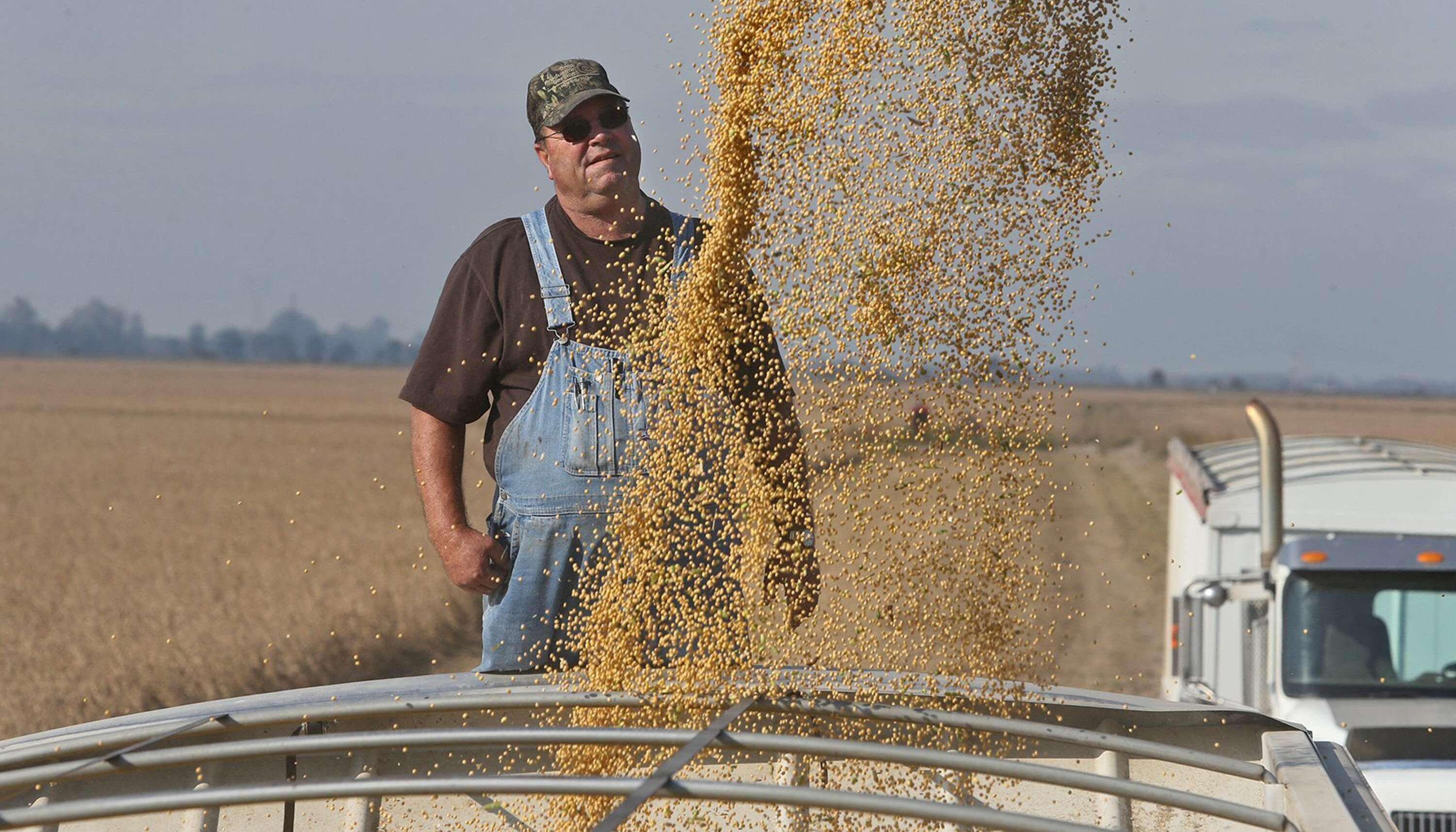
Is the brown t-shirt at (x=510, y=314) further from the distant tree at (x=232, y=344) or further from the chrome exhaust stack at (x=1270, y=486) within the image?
the distant tree at (x=232, y=344)

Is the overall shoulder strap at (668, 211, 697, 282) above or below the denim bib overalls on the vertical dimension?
above

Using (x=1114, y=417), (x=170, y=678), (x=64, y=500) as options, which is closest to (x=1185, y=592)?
(x=170, y=678)

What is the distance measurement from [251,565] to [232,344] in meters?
160

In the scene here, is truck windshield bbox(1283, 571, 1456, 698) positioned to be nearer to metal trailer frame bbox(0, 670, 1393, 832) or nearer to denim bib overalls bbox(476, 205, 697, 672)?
metal trailer frame bbox(0, 670, 1393, 832)

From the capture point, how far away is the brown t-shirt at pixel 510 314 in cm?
332

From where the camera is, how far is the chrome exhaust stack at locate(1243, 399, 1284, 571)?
6.81 meters

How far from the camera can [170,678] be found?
12234 mm

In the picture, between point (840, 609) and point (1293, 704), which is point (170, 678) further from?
point (840, 609)

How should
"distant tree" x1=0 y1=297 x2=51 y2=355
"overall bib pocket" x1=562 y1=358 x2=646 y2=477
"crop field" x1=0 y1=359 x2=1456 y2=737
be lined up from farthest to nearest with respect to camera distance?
"distant tree" x1=0 y1=297 x2=51 y2=355 < "crop field" x1=0 y1=359 x2=1456 y2=737 < "overall bib pocket" x1=562 y1=358 x2=646 y2=477

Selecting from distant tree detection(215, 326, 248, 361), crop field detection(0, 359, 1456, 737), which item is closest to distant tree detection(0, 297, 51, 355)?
distant tree detection(215, 326, 248, 361)

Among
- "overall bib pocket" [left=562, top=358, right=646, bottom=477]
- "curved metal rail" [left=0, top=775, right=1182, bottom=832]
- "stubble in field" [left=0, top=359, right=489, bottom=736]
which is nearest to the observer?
"curved metal rail" [left=0, top=775, right=1182, bottom=832]

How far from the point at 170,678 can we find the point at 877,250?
10.5 metres

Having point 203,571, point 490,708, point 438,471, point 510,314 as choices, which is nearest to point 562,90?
point 510,314

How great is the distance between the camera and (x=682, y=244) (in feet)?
11.0
